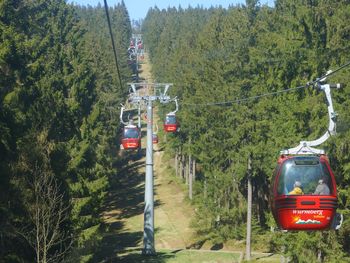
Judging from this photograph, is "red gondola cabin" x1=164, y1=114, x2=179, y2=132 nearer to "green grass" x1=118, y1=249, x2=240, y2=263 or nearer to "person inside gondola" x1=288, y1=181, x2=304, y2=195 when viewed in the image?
"green grass" x1=118, y1=249, x2=240, y2=263

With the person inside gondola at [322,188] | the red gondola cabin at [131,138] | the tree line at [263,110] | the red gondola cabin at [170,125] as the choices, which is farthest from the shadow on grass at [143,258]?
the person inside gondola at [322,188]

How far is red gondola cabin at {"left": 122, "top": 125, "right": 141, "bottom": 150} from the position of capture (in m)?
40.0

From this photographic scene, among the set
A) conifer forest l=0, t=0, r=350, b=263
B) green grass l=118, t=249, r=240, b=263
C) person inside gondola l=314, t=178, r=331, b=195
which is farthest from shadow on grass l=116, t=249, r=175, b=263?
person inside gondola l=314, t=178, r=331, b=195

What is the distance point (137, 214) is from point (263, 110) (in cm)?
2302

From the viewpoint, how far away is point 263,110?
3328cm

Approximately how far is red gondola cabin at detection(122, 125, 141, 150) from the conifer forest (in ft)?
8.27

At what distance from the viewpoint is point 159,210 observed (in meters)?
53.1

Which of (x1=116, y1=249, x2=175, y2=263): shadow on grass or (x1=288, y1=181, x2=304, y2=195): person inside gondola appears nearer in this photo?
(x1=288, y1=181, x2=304, y2=195): person inside gondola

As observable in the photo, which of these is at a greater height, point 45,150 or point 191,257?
point 45,150

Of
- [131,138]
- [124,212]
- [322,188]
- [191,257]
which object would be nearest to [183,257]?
[191,257]

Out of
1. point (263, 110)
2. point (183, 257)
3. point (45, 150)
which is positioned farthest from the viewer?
point (183, 257)

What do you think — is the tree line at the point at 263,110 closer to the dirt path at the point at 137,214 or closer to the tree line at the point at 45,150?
the dirt path at the point at 137,214

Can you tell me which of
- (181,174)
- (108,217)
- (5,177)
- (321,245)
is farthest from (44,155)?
(181,174)

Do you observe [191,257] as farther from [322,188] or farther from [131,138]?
[322,188]
